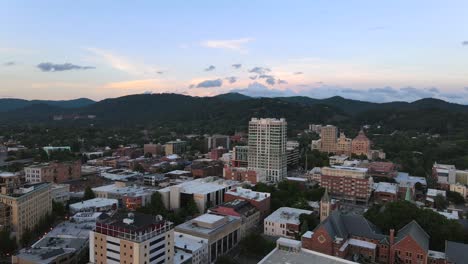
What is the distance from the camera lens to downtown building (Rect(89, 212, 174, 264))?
22828 millimetres

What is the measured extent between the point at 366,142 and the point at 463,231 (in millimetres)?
55146

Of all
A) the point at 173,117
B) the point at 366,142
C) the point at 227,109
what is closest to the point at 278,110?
the point at 227,109

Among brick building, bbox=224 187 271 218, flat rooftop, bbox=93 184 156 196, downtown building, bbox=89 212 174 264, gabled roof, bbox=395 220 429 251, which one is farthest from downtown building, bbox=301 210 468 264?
flat rooftop, bbox=93 184 156 196

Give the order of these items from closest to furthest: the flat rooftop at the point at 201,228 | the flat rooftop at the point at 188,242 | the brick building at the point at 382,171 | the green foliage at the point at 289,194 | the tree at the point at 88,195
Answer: the flat rooftop at the point at 188,242, the flat rooftop at the point at 201,228, the green foliage at the point at 289,194, the tree at the point at 88,195, the brick building at the point at 382,171

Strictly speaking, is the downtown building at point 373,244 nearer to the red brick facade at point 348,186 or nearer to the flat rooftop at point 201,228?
the flat rooftop at point 201,228

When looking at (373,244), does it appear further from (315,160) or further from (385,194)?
(315,160)

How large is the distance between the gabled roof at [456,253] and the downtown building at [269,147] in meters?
34.9

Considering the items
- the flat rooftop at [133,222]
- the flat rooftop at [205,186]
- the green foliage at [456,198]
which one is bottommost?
the green foliage at [456,198]

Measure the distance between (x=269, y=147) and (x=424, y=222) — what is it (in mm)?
31465

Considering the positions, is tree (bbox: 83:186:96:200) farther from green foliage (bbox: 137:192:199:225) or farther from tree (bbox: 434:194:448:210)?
tree (bbox: 434:194:448:210)

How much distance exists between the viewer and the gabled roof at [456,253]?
85.8ft

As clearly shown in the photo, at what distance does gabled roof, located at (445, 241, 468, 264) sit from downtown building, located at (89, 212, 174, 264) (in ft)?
65.8

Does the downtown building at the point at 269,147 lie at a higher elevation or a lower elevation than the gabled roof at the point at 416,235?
higher

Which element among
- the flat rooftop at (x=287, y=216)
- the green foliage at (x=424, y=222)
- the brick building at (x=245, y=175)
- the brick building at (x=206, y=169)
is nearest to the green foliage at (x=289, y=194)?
the flat rooftop at (x=287, y=216)
